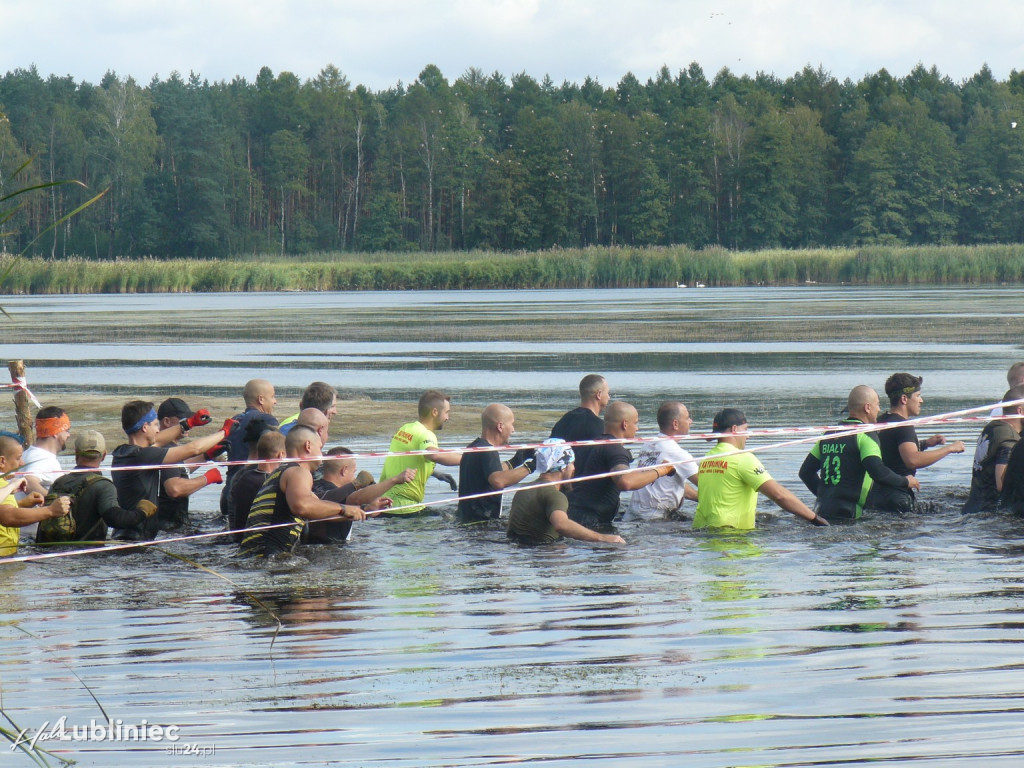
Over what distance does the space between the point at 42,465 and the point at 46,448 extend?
161 mm

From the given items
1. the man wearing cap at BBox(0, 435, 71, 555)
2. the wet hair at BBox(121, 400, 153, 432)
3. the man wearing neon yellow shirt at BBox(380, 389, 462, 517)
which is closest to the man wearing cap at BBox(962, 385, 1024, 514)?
the man wearing neon yellow shirt at BBox(380, 389, 462, 517)

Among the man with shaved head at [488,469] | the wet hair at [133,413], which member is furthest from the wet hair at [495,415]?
the wet hair at [133,413]

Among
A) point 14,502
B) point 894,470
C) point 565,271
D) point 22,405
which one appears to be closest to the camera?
point 14,502

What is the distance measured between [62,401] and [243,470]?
10903 millimetres

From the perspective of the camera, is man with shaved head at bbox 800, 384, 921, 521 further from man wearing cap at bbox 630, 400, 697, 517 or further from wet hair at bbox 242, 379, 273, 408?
wet hair at bbox 242, 379, 273, 408

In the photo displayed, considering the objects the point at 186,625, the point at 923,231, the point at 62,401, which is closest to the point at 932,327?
the point at 62,401

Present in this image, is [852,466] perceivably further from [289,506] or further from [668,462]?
[289,506]

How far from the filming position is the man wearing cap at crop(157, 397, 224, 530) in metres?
10.4

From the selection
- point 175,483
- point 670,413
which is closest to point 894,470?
point 670,413

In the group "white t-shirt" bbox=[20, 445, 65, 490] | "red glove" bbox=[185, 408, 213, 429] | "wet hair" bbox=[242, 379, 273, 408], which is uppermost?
"wet hair" bbox=[242, 379, 273, 408]

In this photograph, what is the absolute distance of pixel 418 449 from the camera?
11.2 metres

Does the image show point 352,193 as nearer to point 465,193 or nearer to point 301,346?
point 465,193

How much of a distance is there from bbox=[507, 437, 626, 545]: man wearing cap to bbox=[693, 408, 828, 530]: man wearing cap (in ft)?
2.46

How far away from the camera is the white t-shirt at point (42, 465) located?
992 cm
